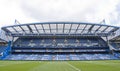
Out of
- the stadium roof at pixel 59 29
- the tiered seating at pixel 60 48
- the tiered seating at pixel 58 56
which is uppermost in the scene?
the stadium roof at pixel 59 29

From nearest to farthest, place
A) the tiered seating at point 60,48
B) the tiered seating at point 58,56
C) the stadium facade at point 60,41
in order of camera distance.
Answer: the tiered seating at point 58,56 → the stadium facade at point 60,41 → the tiered seating at point 60,48

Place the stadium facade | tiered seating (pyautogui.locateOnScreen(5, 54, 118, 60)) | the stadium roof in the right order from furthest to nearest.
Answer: the stadium facade
tiered seating (pyautogui.locateOnScreen(5, 54, 118, 60))
the stadium roof

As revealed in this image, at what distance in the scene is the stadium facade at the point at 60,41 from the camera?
55.9 m

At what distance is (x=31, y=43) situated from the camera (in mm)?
63531

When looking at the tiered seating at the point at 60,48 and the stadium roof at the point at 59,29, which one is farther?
the tiered seating at the point at 60,48

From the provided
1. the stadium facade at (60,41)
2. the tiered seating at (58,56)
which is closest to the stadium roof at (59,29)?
the stadium facade at (60,41)

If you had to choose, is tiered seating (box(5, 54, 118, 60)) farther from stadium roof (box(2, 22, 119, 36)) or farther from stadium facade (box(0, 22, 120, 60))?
stadium roof (box(2, 22, 119, 36))

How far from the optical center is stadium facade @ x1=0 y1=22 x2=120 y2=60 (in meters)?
55.9

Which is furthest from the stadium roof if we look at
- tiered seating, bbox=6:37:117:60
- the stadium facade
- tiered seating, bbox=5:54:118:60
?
tiered seating, bbox=5:54:118:60

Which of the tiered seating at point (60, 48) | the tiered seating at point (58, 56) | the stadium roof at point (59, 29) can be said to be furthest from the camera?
the tiered seating at point (60, 48)

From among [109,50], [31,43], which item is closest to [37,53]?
[31,43]

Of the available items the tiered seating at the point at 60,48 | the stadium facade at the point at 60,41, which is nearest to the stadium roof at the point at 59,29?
the stadium facade at the point at 60,41

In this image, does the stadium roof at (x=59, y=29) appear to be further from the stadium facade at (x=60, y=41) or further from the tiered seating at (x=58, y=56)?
the tiered seating at (x=58, y=56)

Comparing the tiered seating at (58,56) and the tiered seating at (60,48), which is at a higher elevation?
the tiered seating at (60,48)
